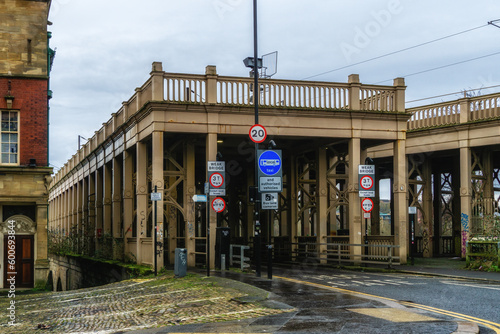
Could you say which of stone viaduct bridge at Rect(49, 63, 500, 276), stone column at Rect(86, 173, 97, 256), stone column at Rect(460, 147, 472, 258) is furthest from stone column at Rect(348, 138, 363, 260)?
stone column at Rect(86, 173, 97, 256)

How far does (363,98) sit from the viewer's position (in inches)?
1027

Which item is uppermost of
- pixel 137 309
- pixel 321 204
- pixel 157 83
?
pixel 157 83

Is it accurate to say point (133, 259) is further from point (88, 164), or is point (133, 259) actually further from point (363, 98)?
point (88, 164)

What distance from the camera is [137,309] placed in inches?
529

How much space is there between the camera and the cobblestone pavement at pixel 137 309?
11.6m

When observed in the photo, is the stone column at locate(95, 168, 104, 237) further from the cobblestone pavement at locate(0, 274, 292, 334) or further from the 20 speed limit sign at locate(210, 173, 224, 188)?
the cobblestone pavement at locate(0, 274, 292, 334)

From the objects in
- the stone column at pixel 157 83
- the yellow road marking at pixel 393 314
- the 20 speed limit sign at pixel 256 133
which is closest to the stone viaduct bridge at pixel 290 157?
the stone column at pixel 157 83

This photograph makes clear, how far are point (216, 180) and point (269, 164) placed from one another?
210 centimetres

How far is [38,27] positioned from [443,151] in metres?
20.5

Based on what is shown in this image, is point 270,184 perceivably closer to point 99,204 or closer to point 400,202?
point 400,202

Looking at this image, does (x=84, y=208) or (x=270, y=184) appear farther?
(x=84, y=208)

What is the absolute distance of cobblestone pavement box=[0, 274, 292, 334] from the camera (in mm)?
11570

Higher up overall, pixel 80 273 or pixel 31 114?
pixel 31 114

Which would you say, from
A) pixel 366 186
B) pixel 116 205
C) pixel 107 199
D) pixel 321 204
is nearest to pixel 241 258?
pixel 366 186
